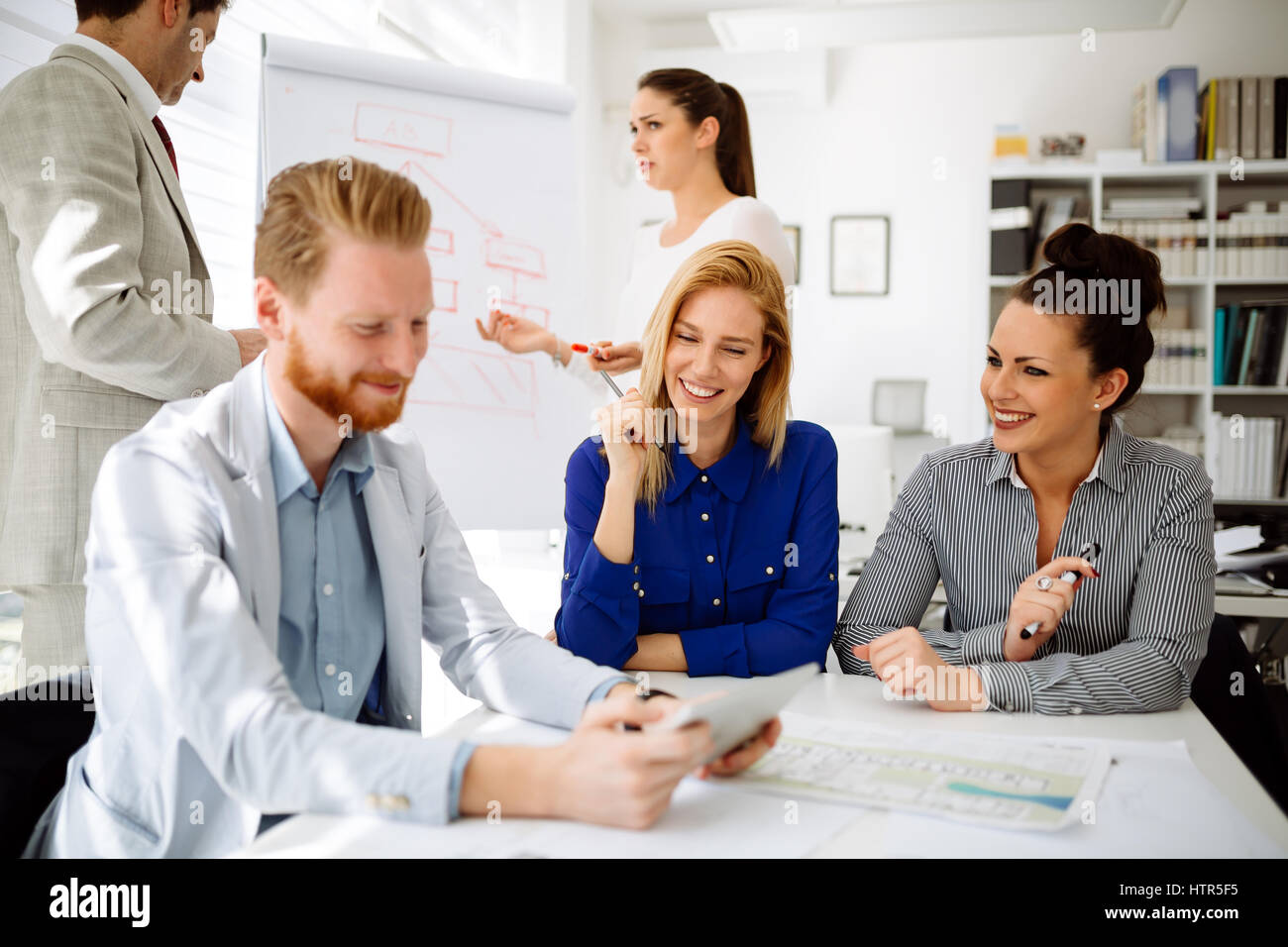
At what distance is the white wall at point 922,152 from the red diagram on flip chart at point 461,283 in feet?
8.57

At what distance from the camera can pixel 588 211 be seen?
499 cm

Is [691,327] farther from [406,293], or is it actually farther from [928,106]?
[928,106]

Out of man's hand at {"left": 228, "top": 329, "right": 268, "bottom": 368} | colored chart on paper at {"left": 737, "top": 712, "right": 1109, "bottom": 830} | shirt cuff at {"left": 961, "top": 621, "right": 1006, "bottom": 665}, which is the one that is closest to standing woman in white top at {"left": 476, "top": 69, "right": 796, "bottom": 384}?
man's hand at {"left": 228, "top": 329, "right": 268, "bottom": 368}

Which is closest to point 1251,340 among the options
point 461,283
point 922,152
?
point 922,152

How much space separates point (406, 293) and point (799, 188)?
4271mm

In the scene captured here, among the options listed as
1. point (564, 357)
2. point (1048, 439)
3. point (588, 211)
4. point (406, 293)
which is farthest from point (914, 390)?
point (406, 293)

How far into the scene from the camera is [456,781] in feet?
2.84

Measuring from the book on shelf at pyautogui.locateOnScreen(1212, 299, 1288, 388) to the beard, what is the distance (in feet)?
14.1

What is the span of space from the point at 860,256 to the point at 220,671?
4.49 meters

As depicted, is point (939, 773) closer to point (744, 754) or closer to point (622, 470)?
point (744, 754)

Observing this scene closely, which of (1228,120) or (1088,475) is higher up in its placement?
(1228,120)

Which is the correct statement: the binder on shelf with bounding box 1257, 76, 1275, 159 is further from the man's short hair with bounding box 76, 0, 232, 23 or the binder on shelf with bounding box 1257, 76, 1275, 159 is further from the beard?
the beard

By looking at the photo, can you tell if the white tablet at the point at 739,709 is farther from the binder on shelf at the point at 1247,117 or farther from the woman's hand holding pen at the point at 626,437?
the binder on shelf at the point at 1247,117

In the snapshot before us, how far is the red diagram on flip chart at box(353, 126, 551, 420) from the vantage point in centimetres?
240
